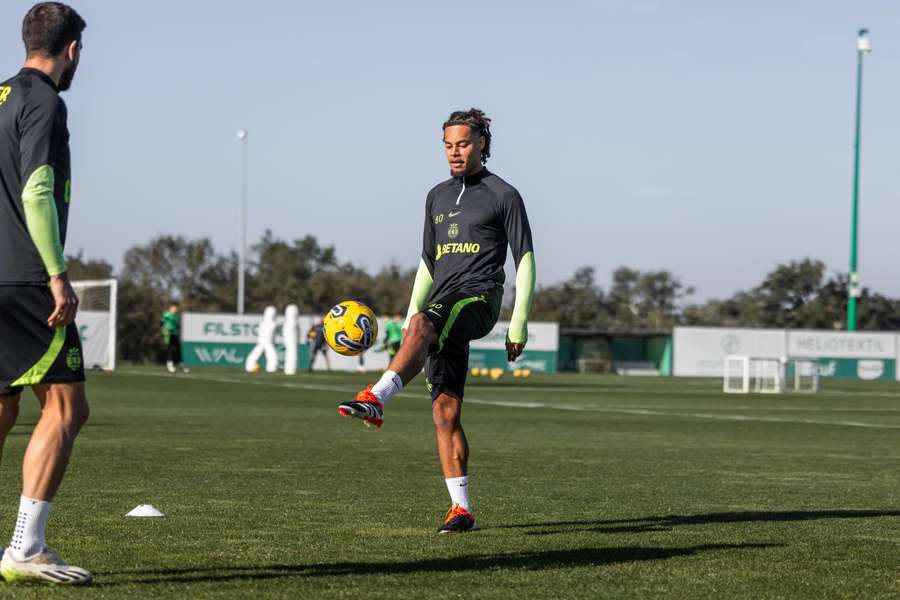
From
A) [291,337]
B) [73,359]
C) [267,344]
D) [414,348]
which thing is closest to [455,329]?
[414,348]

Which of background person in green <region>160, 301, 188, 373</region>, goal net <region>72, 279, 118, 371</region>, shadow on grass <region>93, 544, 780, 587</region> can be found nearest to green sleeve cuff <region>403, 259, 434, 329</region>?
shadow on grass <region>93, 544, 780, 587</region>

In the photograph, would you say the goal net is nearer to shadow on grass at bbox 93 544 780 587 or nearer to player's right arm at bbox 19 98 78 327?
shadow on grass at bbox 93 544 780 587

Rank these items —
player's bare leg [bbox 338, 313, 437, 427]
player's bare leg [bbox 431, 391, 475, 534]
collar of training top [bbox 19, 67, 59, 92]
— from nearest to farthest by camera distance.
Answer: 1. collar of training top [bbox 19, 67, 59, 92]
2. player's bare leg [bbox 338, 313, 437, 427]
3. player's bare leg [bbox 431, 391, 475, 534]

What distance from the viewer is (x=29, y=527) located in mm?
5473

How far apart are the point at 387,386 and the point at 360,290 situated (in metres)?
92.0

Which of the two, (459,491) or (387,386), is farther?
(459,491)

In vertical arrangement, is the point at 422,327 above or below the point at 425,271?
below

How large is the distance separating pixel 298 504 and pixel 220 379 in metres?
29.6

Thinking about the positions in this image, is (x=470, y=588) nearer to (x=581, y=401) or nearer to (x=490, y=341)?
Result: (x=581, y=401)

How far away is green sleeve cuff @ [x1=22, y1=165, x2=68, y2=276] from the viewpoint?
17.1 feet

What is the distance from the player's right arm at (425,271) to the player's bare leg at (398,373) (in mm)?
568

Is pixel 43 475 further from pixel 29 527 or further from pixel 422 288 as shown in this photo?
pixel 422 288

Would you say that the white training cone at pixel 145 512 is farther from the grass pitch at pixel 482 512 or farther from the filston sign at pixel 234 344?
the filston sign at pixel 234 344

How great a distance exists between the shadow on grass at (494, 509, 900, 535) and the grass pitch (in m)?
0.02
